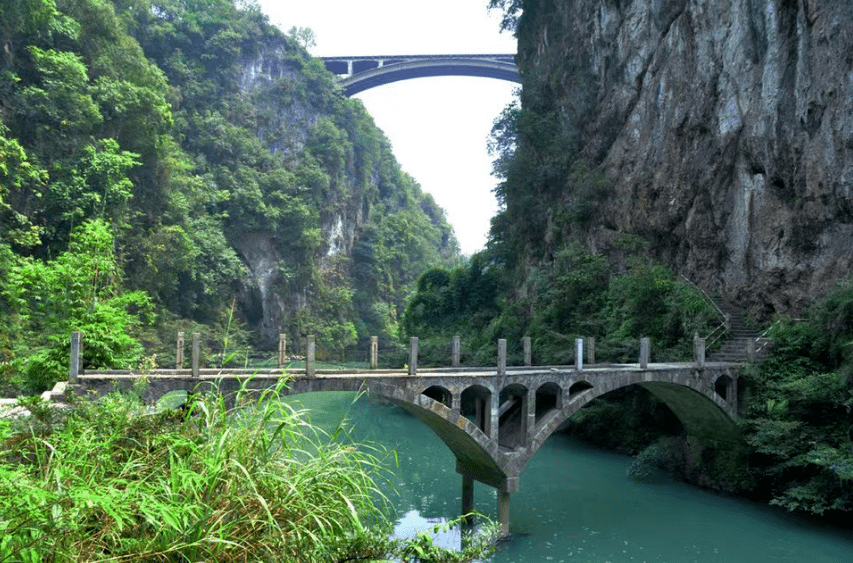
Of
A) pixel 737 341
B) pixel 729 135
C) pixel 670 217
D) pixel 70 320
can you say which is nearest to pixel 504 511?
pixel 737 341

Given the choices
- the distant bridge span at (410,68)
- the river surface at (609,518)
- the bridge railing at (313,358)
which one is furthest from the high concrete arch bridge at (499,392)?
the distant bridge span at (410,68)

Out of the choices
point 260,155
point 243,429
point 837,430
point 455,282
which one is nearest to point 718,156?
point 837,430

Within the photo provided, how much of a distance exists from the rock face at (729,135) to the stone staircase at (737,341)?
464mm

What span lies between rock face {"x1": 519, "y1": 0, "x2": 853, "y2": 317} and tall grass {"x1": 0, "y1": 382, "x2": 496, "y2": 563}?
17.2 metres

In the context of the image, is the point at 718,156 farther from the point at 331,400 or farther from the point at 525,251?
the point at 331,400

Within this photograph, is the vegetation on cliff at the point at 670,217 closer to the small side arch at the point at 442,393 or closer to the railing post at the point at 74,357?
the small side arch at the point at 442,393

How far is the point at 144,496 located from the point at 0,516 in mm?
719

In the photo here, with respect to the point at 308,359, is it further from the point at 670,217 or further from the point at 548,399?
the point at 670,217

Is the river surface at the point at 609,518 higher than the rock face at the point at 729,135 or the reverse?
the reverse

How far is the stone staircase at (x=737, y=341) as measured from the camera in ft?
59.3

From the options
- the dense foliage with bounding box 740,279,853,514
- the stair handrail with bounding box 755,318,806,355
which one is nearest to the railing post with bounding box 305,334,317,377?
the dense foliage with bounding box 740,279,853,514

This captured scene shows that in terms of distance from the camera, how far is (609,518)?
16109 millimetres

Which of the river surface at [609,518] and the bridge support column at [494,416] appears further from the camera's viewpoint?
the bridge support column at [494,416]

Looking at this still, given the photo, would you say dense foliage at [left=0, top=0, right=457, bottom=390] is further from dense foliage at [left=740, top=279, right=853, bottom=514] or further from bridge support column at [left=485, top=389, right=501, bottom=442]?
dense foliage at [left=740, top=279, right=853, bottom=514]
